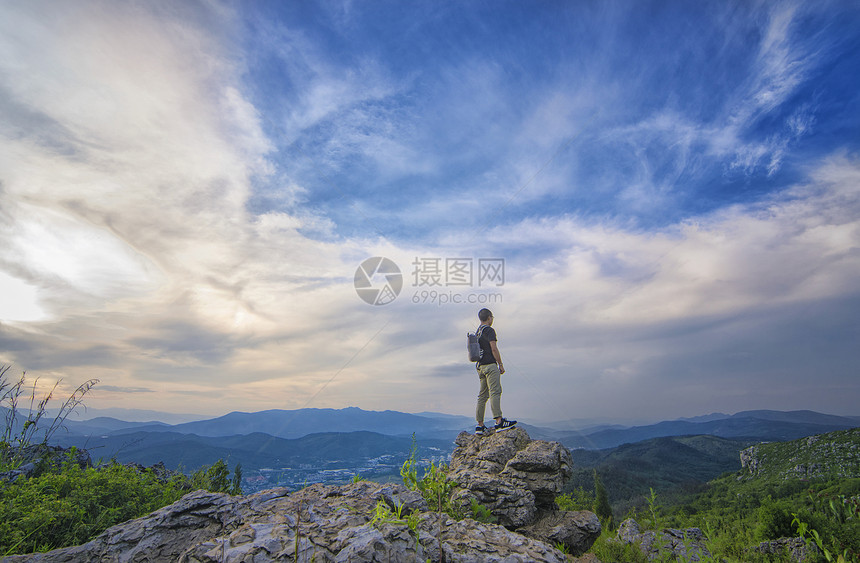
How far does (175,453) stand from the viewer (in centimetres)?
6412

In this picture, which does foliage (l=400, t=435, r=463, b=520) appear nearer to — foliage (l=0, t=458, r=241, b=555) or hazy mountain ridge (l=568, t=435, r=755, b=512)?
foliage (l=0, t=458, r=241, b=555)

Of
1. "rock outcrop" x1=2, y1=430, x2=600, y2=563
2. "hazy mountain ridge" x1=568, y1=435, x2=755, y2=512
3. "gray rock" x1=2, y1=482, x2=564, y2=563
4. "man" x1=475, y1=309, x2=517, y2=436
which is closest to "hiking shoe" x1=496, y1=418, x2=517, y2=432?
"man" x1=475, y1=309, x2=517, y2=436

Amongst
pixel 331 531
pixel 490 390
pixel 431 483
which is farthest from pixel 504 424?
pixel 331 531

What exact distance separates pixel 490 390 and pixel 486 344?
4.76 feet

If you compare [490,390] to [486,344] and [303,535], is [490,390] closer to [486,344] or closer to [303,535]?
[486,344]

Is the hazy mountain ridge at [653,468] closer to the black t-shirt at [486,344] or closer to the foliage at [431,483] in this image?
the black t-shirt at [486,344]

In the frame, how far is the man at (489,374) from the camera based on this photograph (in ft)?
38.2

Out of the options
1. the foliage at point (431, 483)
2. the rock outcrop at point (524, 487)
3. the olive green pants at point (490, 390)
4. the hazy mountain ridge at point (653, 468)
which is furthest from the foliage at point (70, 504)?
the hazy mountain ridge at point (653, 468)

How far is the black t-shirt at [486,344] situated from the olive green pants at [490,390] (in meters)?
0.18

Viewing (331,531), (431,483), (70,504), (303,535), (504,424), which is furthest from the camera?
(504,424)

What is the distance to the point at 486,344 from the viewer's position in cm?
1216

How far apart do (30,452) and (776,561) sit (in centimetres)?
1770

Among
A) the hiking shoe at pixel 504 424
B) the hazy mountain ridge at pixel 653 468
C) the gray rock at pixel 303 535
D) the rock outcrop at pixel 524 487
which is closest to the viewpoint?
the gray rock at pixel 303 535

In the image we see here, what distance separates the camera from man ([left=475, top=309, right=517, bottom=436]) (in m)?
11.6
